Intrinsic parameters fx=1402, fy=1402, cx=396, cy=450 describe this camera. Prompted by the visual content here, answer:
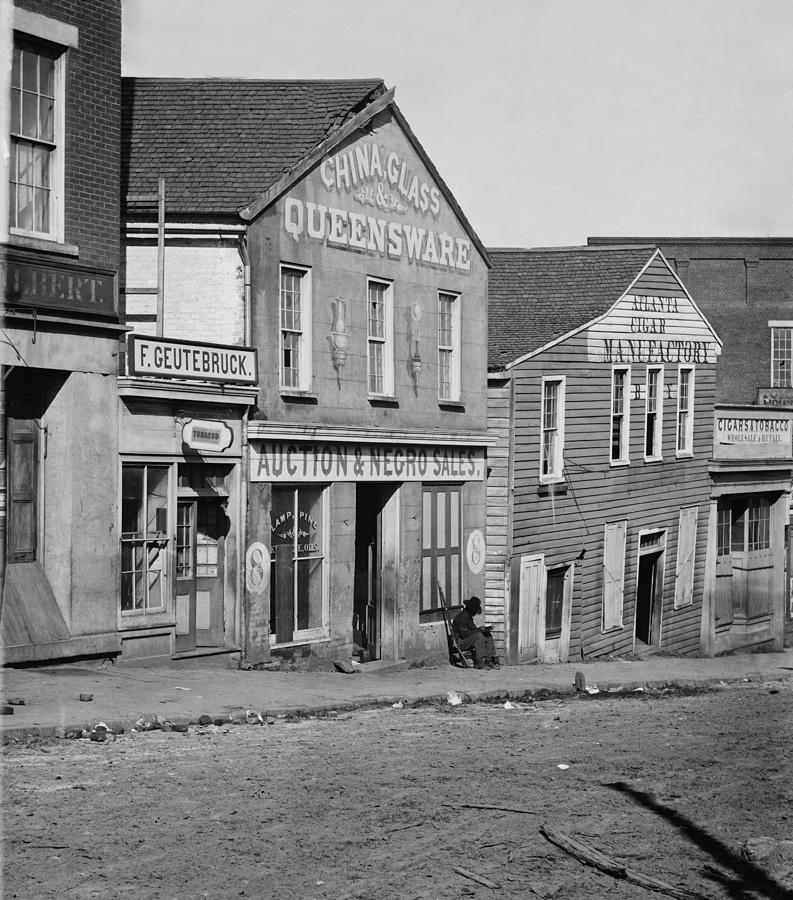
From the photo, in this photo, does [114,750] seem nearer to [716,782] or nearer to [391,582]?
[716,782]

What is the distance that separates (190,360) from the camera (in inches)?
692

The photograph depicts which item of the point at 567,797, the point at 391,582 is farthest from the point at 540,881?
the point at 391,582

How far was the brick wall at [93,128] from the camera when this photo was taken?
1602 centimetres

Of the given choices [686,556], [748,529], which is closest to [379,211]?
[686,556]

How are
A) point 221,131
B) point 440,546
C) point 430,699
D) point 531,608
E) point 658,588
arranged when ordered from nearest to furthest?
point 430,699 → point 221,131 → point 440,546 → point 531,608 → point 658,588

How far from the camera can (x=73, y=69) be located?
52.6 ft

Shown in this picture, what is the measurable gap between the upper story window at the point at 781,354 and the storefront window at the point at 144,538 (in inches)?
1457

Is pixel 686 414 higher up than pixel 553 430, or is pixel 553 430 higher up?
pixel 686 414

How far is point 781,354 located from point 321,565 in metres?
33.7

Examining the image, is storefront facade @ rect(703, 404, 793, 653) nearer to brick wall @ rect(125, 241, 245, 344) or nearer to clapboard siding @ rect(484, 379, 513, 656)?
clapboard siding @ rect(484, 379, 513, 656)

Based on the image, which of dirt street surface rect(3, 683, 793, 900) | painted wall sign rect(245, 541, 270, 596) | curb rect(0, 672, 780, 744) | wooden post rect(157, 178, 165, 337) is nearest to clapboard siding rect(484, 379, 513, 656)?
curb rect(0, 672, 780, 744)

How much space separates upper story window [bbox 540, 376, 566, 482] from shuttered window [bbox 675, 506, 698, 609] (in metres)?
6.09

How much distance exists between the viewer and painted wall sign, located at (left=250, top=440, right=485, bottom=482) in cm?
1947

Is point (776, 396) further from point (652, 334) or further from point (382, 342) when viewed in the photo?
point (382, 342)
